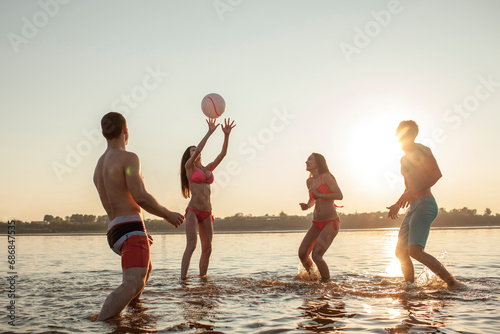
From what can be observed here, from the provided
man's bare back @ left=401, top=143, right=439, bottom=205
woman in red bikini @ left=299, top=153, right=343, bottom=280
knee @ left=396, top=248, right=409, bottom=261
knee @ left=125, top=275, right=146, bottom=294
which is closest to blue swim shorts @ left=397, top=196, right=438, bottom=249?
man's bare back @ left=401, top=143, right=439, bottom=205

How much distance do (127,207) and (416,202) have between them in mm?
4377

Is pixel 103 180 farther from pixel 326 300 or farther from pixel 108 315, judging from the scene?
pixel 326 300

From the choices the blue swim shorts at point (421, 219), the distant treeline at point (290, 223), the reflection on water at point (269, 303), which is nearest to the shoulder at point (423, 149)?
the blue swim shorts at point (421, 219)

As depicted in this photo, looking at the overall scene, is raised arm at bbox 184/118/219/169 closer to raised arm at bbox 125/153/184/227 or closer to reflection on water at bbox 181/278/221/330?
reflection on water at bbox 181/278/221/330

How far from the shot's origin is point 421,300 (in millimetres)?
5844

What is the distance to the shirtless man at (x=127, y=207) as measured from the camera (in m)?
4.78

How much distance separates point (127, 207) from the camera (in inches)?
195

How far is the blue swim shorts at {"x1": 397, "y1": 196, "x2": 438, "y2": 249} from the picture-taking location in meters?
6.79

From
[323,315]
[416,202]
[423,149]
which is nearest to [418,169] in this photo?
[423,149]

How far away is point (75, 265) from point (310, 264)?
6597mm

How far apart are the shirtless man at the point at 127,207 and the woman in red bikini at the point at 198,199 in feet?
11.2

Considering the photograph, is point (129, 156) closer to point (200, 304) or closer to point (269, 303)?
point (200, 304)

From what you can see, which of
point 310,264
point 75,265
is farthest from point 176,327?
point 75,265

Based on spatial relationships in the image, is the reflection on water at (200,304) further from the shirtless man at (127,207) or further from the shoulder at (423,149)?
the shoulder at (423,149)
